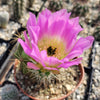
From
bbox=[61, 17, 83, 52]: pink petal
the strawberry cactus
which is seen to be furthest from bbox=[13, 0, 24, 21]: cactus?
bbox=[61, 17, 83, 52]: pink petal

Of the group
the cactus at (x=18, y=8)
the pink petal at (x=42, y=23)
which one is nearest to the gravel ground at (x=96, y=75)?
the pink petal at (x=42, y=23)

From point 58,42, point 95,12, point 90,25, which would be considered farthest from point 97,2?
point 58,42

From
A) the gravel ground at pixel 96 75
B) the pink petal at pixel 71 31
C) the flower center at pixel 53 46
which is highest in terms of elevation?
the pink petal at pixel 71 31

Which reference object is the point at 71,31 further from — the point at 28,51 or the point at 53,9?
the point at 53,9

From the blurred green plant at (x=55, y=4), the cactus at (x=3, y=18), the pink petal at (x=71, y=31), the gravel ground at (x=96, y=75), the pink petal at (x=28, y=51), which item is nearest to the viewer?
the pink petal at (x=28, y=51)

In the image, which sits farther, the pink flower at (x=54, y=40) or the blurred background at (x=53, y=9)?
the blurred background at (x=53, y=9)

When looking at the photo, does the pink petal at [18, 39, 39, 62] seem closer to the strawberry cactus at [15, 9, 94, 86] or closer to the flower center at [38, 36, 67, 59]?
the strawberry cactus at [15, 9, 94, 86]

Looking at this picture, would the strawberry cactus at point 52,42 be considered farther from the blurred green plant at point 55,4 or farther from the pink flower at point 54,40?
the blurred green plant at point 55,4
